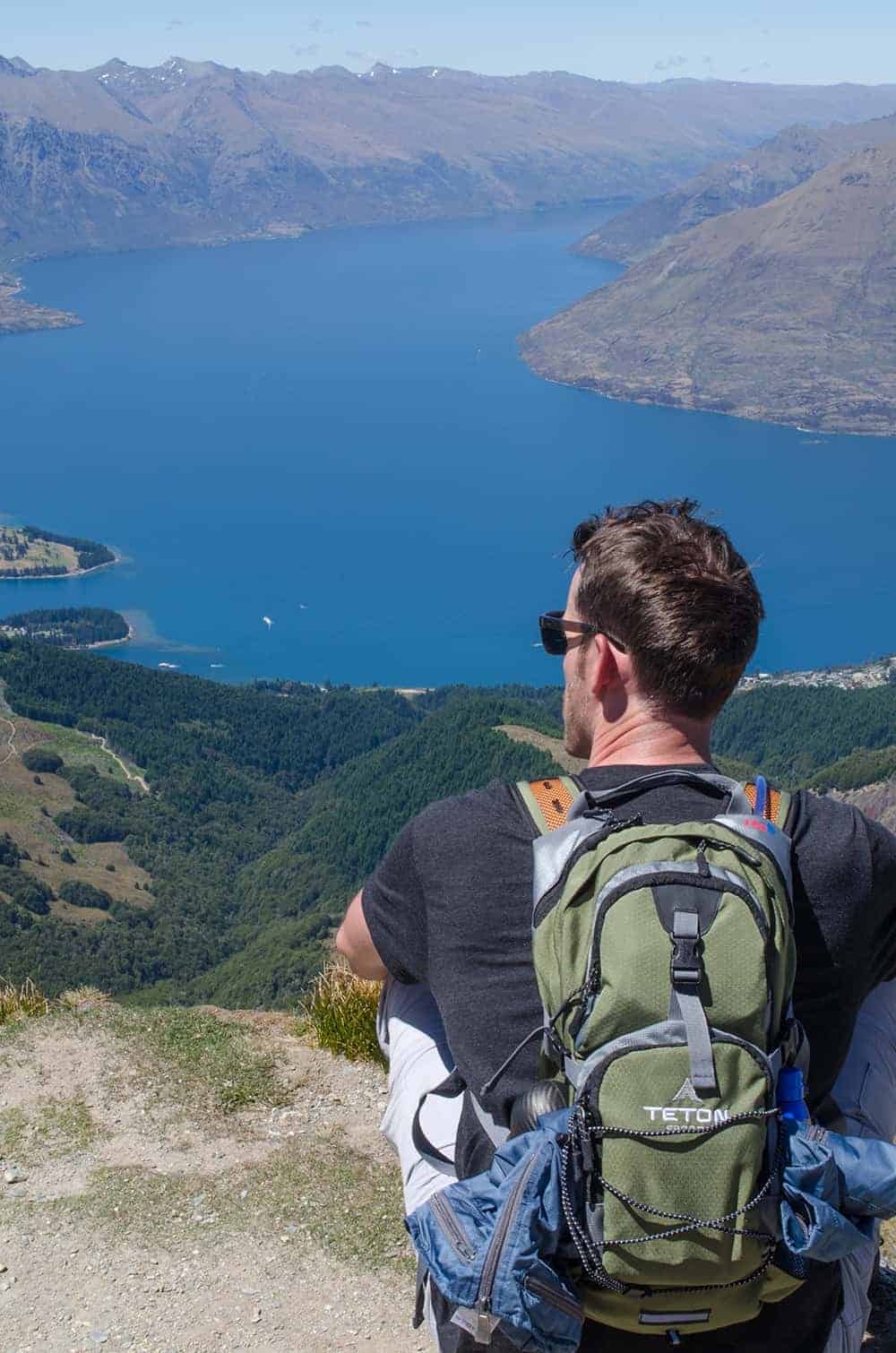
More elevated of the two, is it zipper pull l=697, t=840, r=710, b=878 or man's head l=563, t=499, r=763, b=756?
man's head l=563, t=499, r=763, b=756

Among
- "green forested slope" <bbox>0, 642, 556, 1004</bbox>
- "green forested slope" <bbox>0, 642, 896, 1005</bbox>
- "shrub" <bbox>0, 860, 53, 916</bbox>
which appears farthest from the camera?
"shrub" <bbox>0, 860, 53, 916</bbox>

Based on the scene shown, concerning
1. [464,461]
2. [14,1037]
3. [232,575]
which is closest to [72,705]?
[232,575]

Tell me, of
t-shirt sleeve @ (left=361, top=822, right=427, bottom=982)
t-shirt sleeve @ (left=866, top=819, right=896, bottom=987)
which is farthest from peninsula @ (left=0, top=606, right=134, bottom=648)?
t-shirt sleeve @ (left=866, top=819, right=896, bottom=987)

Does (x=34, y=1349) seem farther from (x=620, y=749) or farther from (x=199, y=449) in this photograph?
(x=199, y=449)

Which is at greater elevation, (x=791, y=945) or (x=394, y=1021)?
(x=791, y=945)

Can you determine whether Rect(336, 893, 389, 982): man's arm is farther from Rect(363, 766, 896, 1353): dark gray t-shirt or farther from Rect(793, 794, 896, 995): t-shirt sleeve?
Rect(793, 794, 896, 995): t-shirt sleeve

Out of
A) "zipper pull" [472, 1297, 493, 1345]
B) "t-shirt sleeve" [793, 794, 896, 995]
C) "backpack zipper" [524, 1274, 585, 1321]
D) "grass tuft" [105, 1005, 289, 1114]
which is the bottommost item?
"grass tuft" [105, 1005, 289, 1114]

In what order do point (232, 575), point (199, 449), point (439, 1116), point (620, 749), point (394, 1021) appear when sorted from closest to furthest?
point (620, 749)
point (439, 1116)
point (394, 1021)
point (232, 575)
point (199, 449)

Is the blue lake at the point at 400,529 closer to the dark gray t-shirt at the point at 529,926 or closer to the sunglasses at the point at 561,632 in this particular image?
the sunglasses at the point at 561,632
